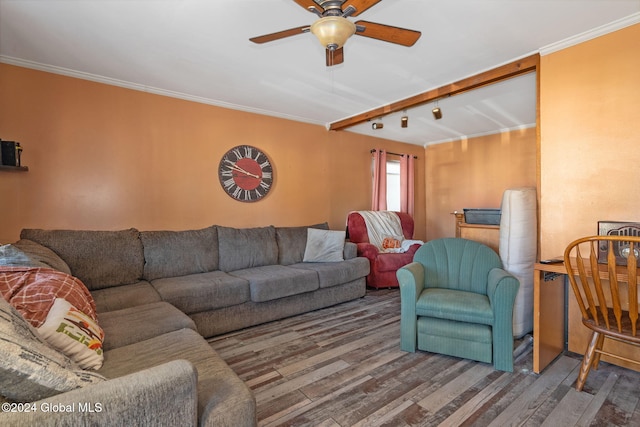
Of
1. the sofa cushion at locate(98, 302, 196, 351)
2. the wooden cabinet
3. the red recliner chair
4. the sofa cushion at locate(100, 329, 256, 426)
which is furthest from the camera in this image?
the red recliner chair

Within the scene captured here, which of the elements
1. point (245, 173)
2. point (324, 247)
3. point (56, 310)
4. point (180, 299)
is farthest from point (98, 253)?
point (324, 247)

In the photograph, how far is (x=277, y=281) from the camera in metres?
2.84

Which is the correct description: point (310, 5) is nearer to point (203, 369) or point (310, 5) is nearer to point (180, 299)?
point (203, 369)

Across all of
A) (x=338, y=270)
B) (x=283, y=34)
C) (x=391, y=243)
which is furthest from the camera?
(x=391, y=243)

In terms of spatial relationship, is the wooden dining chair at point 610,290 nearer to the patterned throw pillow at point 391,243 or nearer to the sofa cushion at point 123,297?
the patterned throw pillow at point 391,243

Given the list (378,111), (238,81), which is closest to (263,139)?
(238,81)

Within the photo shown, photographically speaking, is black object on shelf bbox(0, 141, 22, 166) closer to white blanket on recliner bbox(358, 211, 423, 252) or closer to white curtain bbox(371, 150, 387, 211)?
white blanket on recliner bbox(358, 211, 423, 252)

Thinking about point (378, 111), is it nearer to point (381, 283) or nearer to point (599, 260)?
point (381, 283)

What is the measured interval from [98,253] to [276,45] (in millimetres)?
2341

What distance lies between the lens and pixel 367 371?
2035 mm

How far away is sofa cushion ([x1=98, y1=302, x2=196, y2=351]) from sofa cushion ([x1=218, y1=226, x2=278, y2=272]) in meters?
1.17

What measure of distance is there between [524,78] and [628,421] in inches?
114

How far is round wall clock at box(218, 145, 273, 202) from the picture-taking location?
3658mm

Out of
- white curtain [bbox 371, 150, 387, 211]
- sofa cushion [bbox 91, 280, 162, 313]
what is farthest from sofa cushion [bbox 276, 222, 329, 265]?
white curtain [bbox 371, 150, 387, 211]
